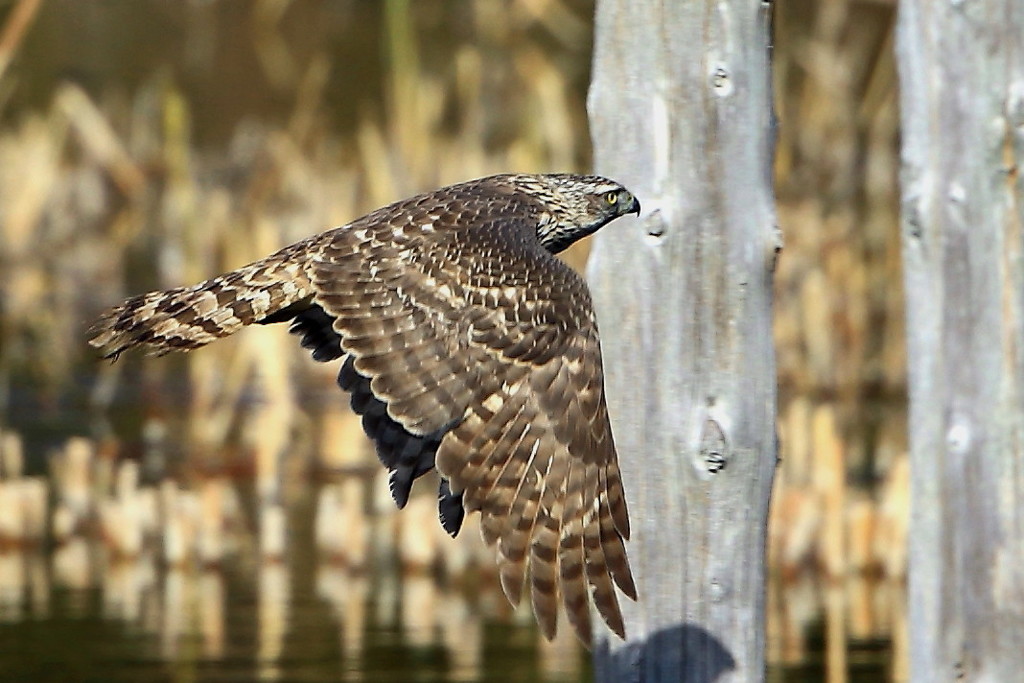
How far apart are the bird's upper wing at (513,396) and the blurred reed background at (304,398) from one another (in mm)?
2123

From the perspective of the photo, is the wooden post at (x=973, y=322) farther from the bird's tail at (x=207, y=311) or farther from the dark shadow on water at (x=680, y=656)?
the bird's tail at (x=207, y=311)

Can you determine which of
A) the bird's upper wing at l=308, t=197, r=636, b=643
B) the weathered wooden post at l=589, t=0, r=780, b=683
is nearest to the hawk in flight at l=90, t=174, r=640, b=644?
the bird's upper wing at l=308, t=197, r=636, b=643

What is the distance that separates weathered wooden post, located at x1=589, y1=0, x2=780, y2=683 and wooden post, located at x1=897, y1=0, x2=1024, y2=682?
3.45 feet

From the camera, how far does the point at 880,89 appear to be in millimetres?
14648

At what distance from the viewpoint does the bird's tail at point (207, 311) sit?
16.1 ft

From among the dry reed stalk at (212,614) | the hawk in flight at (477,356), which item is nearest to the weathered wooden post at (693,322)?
the hawk in flight at (477,356)

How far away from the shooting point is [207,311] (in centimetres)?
493

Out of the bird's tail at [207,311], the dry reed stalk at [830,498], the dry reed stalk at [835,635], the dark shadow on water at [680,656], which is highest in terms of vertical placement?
the bird's tail at [207,311]

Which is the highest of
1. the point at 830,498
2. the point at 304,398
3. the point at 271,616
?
the point at 304,398

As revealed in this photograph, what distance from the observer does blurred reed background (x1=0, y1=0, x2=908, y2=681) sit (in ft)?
26.2

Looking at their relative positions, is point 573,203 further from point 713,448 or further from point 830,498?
point 830,498

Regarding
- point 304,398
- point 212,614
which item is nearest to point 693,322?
point 212,614

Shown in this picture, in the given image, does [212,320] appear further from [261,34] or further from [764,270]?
[261,34]

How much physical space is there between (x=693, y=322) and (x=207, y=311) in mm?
1163
